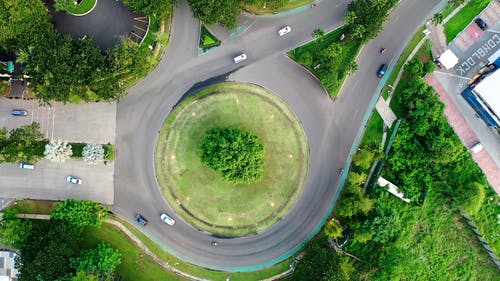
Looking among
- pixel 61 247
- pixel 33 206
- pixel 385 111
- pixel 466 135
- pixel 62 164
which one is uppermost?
pixel 62 164

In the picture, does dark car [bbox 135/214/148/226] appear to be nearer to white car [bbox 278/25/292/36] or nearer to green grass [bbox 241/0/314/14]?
white car [bbox 278/25/292/36]

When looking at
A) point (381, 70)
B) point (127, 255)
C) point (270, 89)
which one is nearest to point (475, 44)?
point (381, 70)

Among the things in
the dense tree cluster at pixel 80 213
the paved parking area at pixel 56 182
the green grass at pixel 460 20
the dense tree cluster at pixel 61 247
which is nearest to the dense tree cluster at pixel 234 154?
the paved parking area at pixel 56 182

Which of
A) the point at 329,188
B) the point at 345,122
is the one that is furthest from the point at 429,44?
the point at 329,188

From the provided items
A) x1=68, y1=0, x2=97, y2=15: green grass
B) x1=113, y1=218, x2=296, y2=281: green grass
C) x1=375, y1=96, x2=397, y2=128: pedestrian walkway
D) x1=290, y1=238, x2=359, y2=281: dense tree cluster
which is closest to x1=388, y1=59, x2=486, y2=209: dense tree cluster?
x1=375, y1=96, x2=397, y2=128: pedestrian walkway

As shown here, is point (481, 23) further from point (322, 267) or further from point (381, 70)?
point (322, 267)

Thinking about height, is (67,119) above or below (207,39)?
below

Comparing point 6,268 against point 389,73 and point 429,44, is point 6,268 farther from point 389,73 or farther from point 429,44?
point 429,44
